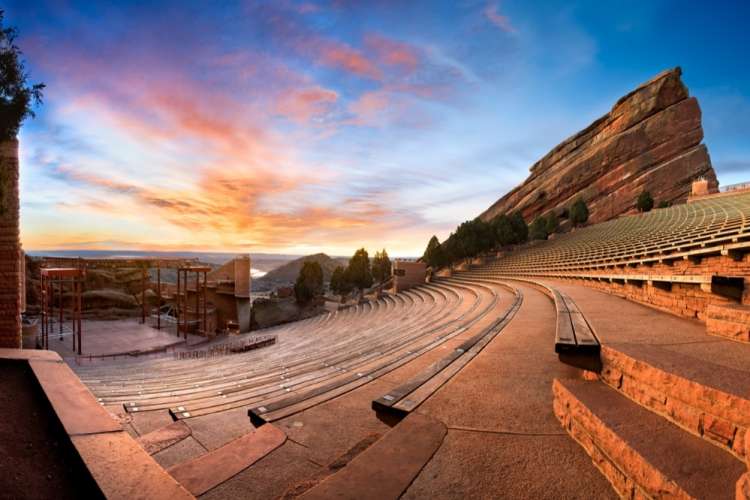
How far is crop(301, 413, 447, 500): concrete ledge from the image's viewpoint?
2.00 meters

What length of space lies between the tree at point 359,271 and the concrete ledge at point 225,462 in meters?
41.8

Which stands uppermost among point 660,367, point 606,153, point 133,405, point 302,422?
point 606,153

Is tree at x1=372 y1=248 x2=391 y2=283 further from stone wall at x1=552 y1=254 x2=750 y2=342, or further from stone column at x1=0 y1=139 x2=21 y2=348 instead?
stone column at x1=0 y1=139 x2=21 y2=348

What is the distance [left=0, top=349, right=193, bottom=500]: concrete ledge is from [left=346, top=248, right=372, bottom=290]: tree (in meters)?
40.9

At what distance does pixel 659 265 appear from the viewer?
10.1 m

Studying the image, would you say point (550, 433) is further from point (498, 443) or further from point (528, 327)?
point (528, 327)

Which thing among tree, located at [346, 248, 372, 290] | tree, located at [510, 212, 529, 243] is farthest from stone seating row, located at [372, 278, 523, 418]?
tree, located at [510, 212, 529, 243]

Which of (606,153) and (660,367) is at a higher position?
(606,153)

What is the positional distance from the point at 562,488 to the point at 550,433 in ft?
2.28

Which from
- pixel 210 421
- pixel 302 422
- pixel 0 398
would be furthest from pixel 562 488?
pixel 0 398

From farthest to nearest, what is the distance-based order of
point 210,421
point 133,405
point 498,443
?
point 133,405, point 210,421, point 498,443

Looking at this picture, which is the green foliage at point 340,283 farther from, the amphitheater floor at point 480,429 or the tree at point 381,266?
the amphitheater floor at point 480,429

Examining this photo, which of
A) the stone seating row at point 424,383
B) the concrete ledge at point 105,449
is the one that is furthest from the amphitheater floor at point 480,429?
the concrete ledge at point 105,449

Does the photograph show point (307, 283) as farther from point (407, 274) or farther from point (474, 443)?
point (474, 443)
